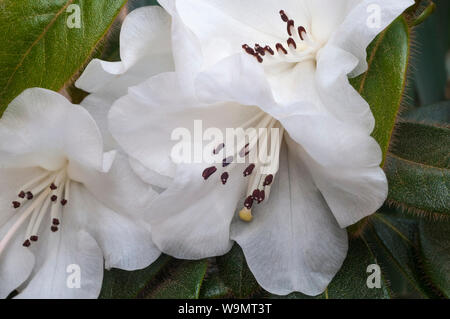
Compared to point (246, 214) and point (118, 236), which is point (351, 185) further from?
point (118, 236)

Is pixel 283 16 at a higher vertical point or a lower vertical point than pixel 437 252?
higher

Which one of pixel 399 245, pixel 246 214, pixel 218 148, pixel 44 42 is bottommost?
pixel 399 245

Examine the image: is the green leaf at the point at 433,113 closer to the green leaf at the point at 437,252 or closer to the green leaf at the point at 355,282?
the green leaf at the point at 437,252

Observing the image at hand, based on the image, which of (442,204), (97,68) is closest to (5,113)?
(97,68)

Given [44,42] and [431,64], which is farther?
[431,64]

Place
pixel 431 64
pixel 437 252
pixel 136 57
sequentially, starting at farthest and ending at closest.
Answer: pixel 431 64
pixel 437 252
pixel 136 57

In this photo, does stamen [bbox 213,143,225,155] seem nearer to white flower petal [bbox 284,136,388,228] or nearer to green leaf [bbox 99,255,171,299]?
Result: white flower petal [bbox 284,136,388,228]

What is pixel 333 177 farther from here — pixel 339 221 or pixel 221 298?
pixel 221 298

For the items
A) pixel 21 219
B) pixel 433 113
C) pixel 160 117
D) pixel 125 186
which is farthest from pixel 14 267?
pixel 433 113
